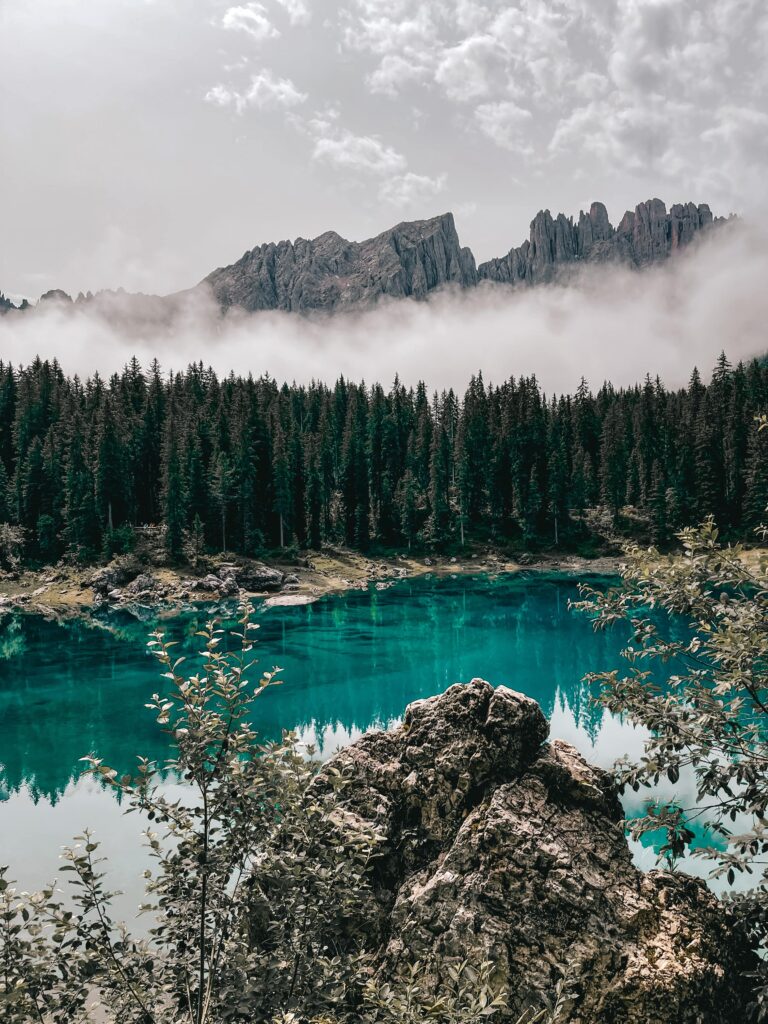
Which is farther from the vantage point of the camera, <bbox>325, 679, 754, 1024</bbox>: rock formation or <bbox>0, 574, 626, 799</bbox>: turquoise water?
<bbox>0, 574, 626, 799</bbox>: turquoise water

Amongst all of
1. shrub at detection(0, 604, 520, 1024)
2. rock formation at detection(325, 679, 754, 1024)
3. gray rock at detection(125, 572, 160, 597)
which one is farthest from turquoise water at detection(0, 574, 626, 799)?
shrub at detection(0, 604, 520, 1024)

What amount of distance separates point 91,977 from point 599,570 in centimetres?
9719

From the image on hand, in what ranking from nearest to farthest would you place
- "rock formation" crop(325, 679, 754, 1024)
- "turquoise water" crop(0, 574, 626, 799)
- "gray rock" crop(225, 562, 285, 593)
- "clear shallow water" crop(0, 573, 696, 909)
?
1. "rock formation" crop(325, 679, 754, 1024)
2. "clear shallow water" crop(0, 573, 696, 909)
3. "turquoise water" crop(0, 574, 626, 799)
4. "gray rock" crop(225, 562, 285, 593)

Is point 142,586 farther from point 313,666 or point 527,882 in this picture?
point 527,882

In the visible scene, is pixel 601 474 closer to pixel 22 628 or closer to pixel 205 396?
pixel 205 396

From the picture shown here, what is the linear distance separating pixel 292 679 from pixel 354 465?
71022 millimetres

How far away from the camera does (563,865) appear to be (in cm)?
823

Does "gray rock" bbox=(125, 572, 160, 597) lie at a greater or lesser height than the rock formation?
lesser

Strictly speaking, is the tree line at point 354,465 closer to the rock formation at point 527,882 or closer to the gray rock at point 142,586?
the gray rock at point 142,586

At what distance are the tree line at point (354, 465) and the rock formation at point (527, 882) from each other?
79.5m

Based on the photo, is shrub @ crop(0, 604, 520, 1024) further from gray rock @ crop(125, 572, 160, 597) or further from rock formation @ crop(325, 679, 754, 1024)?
gray rock @ crop(125, 572, 160, 597)

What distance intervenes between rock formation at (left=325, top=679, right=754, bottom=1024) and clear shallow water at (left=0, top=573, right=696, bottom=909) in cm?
645

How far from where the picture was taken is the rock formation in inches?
286

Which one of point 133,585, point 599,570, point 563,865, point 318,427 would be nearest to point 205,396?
point 318,427
